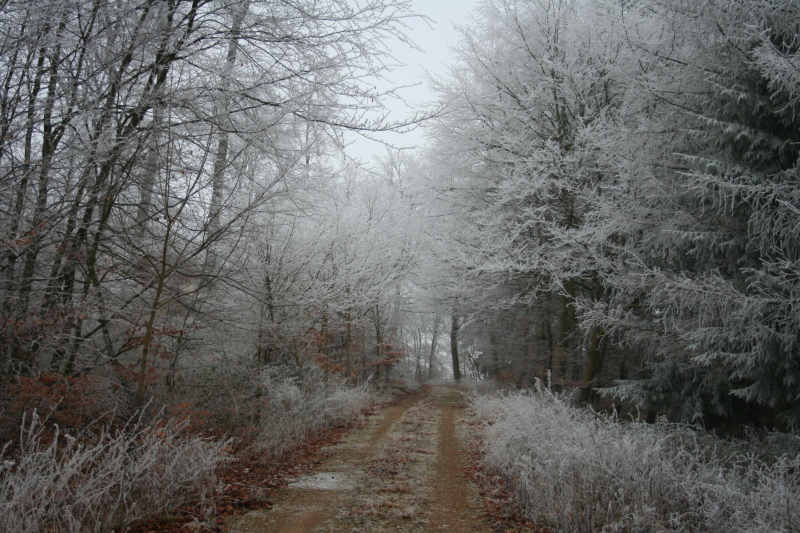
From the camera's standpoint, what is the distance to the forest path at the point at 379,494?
4539 millimetres

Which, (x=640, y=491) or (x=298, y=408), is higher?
(x=640, y=491)

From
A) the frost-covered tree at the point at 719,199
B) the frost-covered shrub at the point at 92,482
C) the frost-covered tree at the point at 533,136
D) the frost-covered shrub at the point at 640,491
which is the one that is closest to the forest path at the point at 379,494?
the frost-covered shrub at the point at 92,482

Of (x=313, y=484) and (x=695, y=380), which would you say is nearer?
(x=313, y=484)

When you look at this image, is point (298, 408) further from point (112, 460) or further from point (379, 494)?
point (112, 460)

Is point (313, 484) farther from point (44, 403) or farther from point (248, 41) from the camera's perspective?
point (248, 41)

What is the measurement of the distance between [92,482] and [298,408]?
5711 mm

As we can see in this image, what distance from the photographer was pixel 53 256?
5090mm

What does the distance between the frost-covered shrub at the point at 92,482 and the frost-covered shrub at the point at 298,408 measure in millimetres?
2440

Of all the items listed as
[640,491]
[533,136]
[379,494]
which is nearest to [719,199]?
[640,491]

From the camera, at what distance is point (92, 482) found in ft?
12.2

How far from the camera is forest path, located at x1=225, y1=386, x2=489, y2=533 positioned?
454cm

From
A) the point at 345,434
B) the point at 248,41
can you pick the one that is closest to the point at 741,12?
the point at 248,41

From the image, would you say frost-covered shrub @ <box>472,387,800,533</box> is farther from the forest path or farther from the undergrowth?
the undergrowth

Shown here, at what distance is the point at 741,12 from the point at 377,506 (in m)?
7.31
